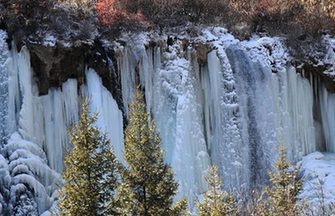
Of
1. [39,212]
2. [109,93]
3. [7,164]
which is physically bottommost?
[39,212]

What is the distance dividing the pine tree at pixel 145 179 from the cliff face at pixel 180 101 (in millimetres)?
5060

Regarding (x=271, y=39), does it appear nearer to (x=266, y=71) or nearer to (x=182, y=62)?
(x=266, y=71)

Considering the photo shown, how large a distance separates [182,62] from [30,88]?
5.30 meters

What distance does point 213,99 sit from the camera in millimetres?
22812

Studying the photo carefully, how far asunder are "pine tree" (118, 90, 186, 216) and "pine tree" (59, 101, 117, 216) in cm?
52

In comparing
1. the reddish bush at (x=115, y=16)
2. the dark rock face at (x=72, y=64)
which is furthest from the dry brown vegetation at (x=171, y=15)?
the dark rock face at (x=72, y=64)

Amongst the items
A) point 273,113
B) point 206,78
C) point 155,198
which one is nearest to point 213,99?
point 206,78

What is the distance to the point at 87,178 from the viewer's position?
13617 mm

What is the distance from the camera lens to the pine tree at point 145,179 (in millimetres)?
14281

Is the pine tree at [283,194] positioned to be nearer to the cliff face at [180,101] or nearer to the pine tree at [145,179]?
the pine tree at [145,179]

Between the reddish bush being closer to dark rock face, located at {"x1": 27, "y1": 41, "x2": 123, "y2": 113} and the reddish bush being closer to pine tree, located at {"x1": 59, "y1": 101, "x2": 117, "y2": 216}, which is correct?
dark rock face, located at {"x1": 27, "y1": 41, "x2": 123, "y2": 113}

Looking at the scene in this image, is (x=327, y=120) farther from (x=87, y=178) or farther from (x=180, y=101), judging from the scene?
(x=87, y=178)

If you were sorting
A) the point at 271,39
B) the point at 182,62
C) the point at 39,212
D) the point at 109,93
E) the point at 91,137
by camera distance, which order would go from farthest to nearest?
the point at 271,39 < the point at 182,62 < the point at 109,93 < the point at 39,212 < the point at 91,137

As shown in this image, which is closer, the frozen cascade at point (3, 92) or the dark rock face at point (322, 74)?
the frozen cascade at point (3, 92)
